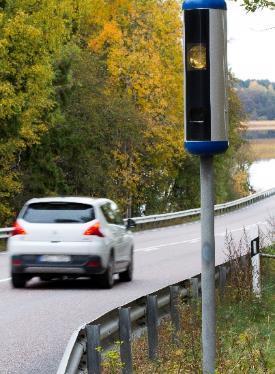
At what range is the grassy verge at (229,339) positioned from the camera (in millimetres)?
10617

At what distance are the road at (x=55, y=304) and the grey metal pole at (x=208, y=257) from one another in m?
3.54

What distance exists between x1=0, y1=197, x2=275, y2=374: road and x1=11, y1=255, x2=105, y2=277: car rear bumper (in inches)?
13.2

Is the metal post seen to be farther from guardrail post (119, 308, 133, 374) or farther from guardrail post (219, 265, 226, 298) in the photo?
guardrail post (119, 308, 133, 374)

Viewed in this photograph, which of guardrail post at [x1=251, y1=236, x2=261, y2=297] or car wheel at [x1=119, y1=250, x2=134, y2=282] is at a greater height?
guardrail post at [x1=251, y1=236, x2=261, y2=297]

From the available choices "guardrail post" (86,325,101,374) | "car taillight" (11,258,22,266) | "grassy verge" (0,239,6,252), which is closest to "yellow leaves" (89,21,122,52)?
"grassy verge" (0,239,6,252)

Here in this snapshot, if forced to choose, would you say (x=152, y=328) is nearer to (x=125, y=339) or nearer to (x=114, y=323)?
(x=114, y=323)

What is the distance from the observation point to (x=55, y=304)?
Result: 61.8ft

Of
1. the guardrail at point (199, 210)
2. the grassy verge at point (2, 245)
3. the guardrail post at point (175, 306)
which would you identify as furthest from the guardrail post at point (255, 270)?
the guardrail at point (199, 210)

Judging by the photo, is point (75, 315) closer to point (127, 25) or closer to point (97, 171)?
point (97, 171)

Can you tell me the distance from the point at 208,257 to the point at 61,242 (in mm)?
12953

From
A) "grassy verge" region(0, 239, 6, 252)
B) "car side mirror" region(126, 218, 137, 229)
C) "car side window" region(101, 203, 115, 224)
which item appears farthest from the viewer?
"grassy verge" region(0, 239, 6, 252)

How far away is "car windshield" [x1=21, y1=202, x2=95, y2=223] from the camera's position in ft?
71.1

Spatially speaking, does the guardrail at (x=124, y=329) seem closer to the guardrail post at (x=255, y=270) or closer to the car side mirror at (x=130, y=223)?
the guardrail post at (x=255, y=270)

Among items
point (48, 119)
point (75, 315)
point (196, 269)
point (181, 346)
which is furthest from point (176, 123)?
point (181, 346)
